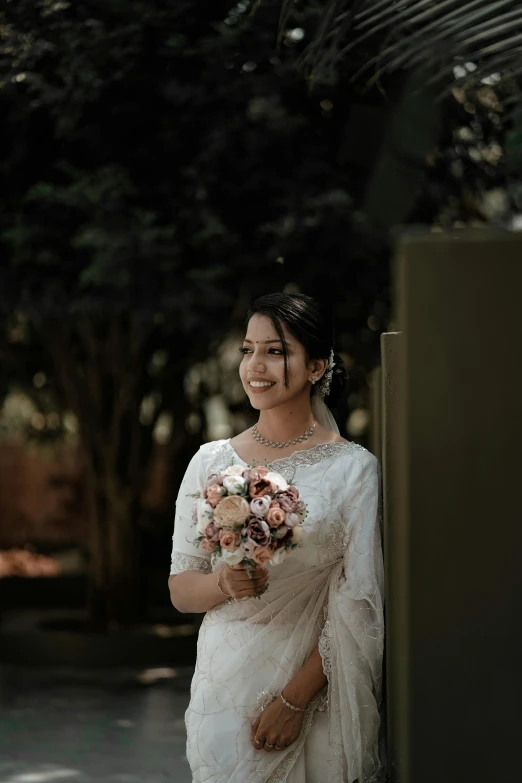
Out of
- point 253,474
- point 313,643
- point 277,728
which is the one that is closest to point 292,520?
point 253,474

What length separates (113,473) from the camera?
34.6ft

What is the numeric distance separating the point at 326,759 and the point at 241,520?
0.86m

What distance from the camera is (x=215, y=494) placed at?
3.08 metres

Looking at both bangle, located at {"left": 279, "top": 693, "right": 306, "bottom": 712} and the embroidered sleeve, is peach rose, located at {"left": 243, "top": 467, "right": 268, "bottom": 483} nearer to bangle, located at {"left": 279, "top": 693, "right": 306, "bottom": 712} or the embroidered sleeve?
the embroidered sleeve

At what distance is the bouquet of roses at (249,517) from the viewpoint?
3.03 meters

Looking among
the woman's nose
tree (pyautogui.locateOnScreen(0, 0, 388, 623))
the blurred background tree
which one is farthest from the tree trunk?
the woman's nose

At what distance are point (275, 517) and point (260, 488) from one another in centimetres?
10

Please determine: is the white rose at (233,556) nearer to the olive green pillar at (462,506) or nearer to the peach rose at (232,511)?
the peach rose at (232,511)

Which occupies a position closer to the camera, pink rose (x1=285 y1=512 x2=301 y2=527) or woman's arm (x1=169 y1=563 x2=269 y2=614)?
pink rose (x1=285 y1=512 x2=301 y2=527)

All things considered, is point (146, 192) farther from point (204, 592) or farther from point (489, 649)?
point (489, 649)

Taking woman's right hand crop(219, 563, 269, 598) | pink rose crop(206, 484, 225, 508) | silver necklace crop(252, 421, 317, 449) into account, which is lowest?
woman's right hand crop(219, 563, 269, 598)

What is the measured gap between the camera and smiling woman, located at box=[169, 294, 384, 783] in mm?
3400

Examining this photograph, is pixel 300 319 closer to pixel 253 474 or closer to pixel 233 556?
pixel 253 474

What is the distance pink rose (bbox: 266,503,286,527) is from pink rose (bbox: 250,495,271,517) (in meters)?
0.01
